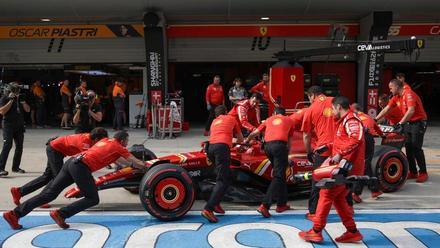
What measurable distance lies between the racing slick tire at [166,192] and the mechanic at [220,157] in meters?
0.28

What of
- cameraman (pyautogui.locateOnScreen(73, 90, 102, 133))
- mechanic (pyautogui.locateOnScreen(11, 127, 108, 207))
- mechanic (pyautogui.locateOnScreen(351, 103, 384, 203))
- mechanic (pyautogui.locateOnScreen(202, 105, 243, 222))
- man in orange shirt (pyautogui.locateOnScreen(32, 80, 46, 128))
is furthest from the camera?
man in orange shirt (pyautogui.locateOnScreen(32, 80, 46, 128))

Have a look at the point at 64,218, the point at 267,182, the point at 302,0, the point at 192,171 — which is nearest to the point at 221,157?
the point at 192,171

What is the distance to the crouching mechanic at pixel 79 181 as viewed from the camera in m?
5.71

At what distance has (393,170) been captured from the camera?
775 centimetres

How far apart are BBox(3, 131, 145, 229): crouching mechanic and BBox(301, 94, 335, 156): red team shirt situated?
235 centimetres

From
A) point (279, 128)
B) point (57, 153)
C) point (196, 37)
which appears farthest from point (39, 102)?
point (279, 128)

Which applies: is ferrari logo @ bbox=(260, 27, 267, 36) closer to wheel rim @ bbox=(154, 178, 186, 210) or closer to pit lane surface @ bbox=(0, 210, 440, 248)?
pit lane surface @ bbox=(0, 210, 440, 248)

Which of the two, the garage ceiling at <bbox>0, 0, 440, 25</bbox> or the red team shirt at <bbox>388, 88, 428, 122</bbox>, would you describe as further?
the garage ceiling at <bbox>0, 0, 440, 25</bbox>

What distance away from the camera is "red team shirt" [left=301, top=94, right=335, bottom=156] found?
243 inches

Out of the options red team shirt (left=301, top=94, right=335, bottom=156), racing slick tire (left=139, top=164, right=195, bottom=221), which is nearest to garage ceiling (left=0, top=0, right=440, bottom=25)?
red team shirt (left=301, top=94, right=335, bottom=156)

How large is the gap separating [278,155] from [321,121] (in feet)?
2.31

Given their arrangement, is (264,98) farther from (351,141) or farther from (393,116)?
(351,141)

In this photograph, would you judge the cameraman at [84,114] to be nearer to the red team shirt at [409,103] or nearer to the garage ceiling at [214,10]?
the red team shirt at [409,103]

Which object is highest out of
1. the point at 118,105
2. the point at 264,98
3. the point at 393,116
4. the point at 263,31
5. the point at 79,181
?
the point at 263,31
